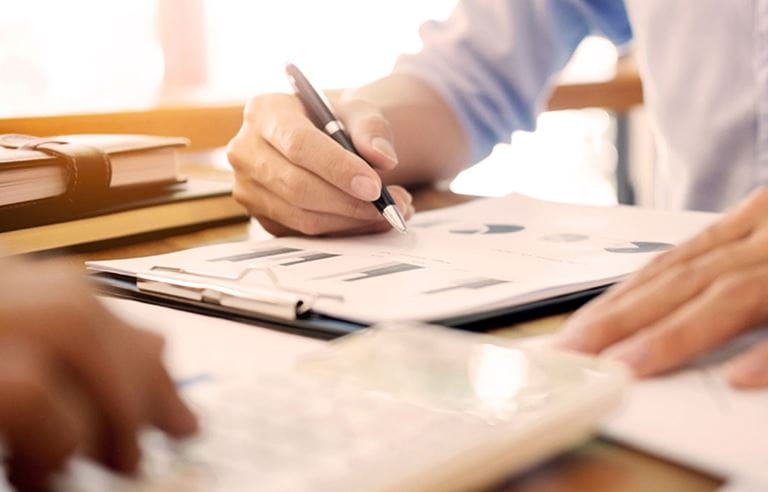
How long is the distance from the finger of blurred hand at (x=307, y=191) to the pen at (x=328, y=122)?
2 centimetres

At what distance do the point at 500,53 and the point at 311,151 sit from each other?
0.50 meters

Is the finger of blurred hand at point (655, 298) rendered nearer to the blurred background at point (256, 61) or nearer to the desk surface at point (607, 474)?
the desk surface at point (607, 474)

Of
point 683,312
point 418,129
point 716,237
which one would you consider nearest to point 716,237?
point 716,237

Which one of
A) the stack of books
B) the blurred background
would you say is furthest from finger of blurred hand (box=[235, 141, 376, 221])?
the blurred background

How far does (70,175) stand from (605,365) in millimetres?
528

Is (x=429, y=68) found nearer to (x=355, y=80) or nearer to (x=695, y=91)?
(x=695, y=91)

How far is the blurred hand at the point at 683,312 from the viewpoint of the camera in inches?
14.0

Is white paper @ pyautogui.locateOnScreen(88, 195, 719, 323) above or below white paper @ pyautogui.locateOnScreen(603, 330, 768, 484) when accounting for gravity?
below

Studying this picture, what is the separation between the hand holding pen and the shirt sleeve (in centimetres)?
33

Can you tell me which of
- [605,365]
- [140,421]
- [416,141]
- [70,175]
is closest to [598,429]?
[605,365]

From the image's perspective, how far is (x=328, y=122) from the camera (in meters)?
0.72

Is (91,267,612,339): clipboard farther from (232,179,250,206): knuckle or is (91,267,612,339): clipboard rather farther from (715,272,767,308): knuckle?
(232,179,250,206): knuckle

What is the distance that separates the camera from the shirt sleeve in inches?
42.3

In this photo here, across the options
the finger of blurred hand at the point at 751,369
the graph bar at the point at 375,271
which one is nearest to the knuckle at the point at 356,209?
the graph bar at the point at 375,271
